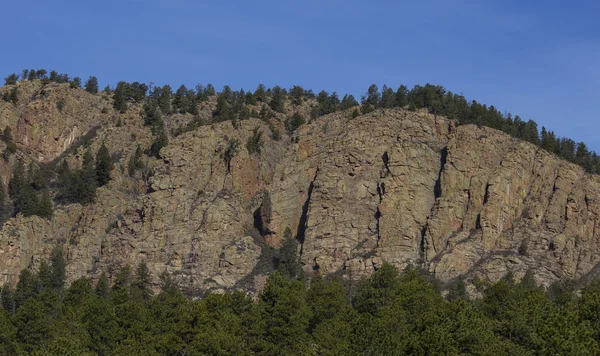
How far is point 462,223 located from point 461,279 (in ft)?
41.8

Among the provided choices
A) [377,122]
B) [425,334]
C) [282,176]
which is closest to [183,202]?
[282,176]

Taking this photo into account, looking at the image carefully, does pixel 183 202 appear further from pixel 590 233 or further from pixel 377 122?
pixel 590 233

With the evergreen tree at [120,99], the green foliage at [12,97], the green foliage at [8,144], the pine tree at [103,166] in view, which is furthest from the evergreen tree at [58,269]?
the evergreen tree at [120,99]

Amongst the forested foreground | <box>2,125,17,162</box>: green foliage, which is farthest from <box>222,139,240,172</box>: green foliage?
the forested foreground

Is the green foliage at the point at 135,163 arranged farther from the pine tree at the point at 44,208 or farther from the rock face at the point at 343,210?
the pine tree at the point at 44,208

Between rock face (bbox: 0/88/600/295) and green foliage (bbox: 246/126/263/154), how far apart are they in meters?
1.09

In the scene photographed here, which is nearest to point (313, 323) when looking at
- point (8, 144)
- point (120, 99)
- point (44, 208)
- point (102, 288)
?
point (102, 288)

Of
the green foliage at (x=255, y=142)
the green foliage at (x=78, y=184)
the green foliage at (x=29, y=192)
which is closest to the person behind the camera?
the green foliage at (x=29, y=192)

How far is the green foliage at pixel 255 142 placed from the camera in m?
171

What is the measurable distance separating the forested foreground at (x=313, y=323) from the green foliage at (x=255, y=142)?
40956 millimetres

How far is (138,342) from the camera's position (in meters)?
111

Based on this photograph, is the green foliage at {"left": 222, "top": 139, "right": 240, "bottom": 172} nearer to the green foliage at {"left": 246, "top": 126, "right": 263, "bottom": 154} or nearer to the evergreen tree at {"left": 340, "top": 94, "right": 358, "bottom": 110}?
the green foliage at {"left": 246, "top": 126, "right": 263, "bottom": 154}

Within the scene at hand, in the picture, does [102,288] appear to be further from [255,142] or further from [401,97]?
[401,97]

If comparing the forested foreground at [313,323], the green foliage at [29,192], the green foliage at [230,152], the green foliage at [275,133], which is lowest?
the forested foreground at [313,323]
